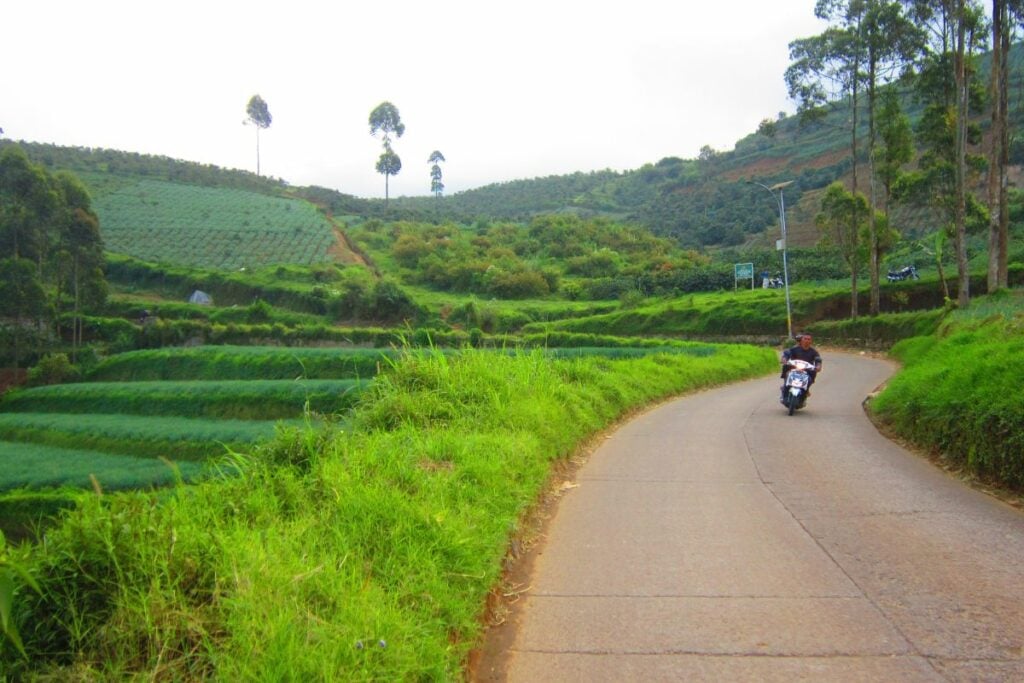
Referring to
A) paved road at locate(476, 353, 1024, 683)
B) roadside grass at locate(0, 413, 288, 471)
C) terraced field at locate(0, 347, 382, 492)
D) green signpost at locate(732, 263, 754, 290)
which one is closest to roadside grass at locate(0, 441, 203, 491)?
terraced field at locate(0, 347, 382, 492)

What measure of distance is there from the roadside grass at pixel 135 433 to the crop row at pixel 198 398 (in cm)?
104

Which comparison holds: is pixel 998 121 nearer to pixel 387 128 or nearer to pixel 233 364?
pixel 233 364

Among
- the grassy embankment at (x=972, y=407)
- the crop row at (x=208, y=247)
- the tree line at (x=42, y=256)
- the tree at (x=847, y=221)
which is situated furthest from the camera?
the crop row at (x=208, y=247)

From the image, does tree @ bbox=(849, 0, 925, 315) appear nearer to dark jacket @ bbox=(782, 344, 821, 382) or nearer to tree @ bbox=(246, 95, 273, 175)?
dark jacket @ bbox=(782, 344, 821, 382)

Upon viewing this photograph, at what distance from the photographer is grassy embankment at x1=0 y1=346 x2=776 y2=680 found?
337 cm

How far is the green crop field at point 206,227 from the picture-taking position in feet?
222

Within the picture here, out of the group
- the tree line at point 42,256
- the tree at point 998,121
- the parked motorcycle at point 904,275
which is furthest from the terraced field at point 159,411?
the parked motorcycle at point 904,275

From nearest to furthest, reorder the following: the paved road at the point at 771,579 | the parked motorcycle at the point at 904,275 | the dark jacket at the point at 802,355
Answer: the paved road at the point at 771,579 < the dark jacket at the point at 802,355 < the parked motorcycle at the point at 904,275

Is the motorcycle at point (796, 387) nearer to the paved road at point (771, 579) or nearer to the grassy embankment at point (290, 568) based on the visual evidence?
the paved road at point (771, 579)

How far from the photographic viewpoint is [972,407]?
357 inches

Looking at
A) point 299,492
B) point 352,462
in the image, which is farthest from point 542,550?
point 299,492

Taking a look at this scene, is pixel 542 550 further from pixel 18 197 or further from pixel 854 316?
pixel 18 197

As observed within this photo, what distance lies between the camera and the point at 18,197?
44062 millimetres

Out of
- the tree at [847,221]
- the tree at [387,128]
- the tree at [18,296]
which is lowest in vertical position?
the tree at [18,296]
